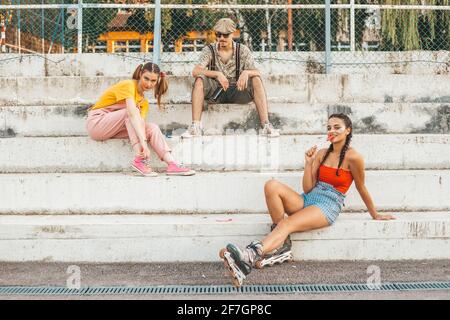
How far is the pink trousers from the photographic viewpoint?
5.16 m

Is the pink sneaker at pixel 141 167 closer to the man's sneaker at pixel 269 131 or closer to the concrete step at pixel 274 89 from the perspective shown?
the man's sneaker at pixel 269 131

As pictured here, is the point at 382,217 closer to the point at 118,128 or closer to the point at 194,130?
the point at 194,130

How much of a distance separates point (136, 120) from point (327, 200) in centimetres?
184

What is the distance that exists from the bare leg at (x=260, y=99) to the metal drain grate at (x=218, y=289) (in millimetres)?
2379

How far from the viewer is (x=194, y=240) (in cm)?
432

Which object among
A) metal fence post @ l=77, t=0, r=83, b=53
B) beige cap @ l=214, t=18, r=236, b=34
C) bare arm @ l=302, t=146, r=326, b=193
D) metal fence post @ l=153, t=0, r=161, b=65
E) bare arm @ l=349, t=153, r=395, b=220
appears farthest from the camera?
metal fence post @ l=77, t=0, r=83, b=53

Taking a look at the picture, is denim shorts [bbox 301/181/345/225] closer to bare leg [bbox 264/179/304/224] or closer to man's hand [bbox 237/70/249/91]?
bare leg [bbox 264/179/304/224]

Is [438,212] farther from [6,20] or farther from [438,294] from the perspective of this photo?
[6,20]

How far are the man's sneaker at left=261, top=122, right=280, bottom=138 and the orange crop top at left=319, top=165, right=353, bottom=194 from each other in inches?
48.4

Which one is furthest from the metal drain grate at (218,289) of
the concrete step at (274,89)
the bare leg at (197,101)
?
the concrete step at (274,89)

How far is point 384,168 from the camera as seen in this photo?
17.6ft

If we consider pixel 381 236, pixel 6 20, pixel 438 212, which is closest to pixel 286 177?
pixel 381 236

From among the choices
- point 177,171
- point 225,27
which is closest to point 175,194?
point 177,171

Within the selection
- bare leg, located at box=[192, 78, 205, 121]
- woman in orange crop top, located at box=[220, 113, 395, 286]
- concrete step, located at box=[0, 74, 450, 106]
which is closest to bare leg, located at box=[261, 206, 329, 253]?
woman in orange crop top, located at box=[220, 113, 395, 286]
